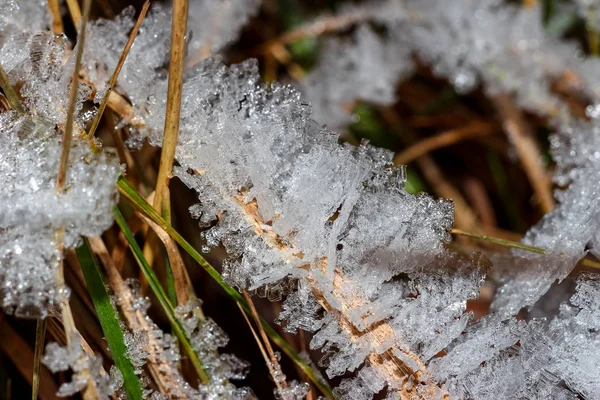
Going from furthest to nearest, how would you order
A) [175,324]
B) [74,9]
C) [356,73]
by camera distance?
[356,73]
[74,9]
[175,324]

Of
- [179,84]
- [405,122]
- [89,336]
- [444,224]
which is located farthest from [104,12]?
[405,122]

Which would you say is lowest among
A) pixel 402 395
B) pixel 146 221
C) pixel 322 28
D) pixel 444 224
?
pixel 402 395

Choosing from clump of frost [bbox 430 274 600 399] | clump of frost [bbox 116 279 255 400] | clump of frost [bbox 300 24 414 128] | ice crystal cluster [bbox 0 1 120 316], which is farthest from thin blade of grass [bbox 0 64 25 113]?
clump of frost [bbox 300 24 414 128]

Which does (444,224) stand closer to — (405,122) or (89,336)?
(89,336)

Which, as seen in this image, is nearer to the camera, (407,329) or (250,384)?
(407,329)

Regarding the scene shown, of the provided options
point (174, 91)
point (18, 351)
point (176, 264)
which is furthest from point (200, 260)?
point (18, 351)

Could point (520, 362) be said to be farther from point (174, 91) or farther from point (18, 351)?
point (18, 351)
